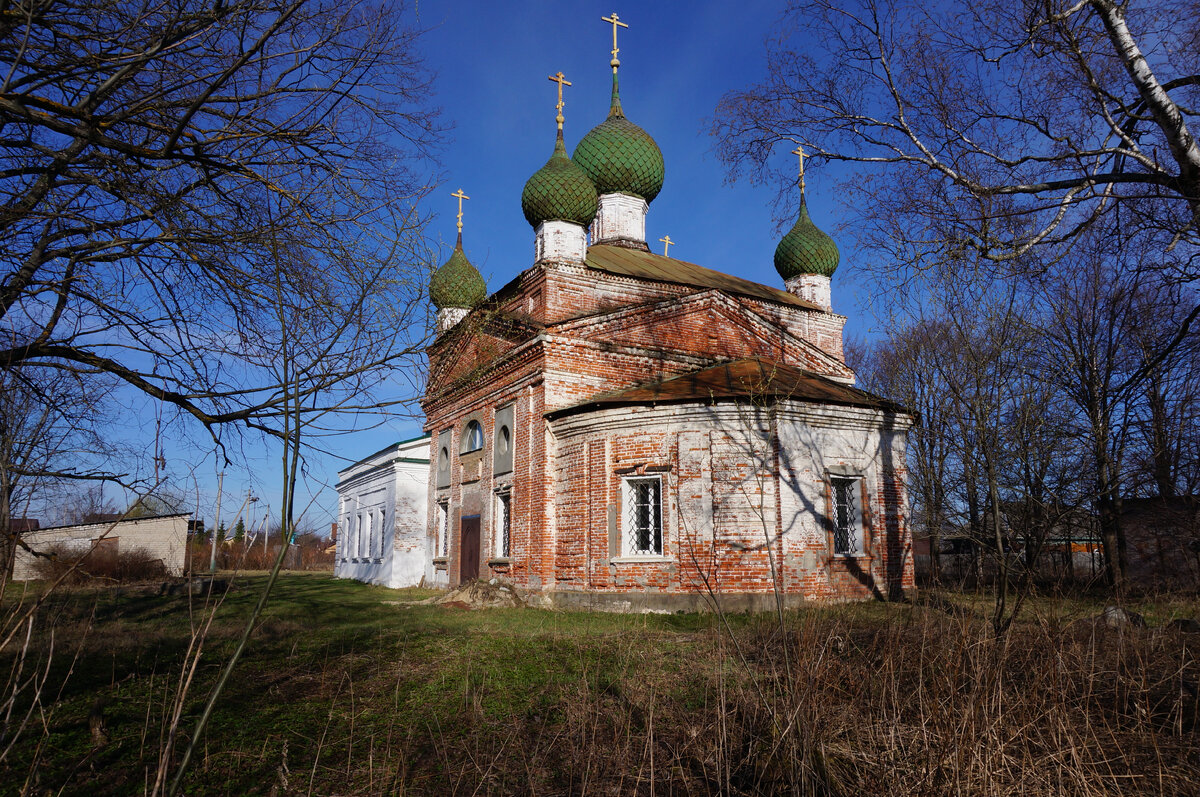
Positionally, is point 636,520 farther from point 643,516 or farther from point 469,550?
point 469,550

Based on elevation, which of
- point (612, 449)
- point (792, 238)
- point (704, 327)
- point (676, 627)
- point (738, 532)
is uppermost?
point (792, 238)

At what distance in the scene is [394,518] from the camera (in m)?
21.4

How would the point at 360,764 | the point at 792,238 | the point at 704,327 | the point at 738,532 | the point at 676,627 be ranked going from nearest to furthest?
the point at 360,764
the point at 676,627
the point at 738,532
the point at 704,327
the point at 792,238

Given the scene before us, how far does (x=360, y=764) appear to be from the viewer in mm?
4465

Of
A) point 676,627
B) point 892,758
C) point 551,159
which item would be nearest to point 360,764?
point 892,758

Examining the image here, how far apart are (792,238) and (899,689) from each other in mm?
17558

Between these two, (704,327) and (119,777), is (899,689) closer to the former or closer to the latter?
(119,777)

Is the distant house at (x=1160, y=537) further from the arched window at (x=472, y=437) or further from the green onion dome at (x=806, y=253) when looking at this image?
the arched window at (x=472, y=437)

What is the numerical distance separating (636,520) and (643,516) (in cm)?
15

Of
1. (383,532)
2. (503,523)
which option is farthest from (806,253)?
(383,532)

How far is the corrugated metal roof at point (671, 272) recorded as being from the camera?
16.7m

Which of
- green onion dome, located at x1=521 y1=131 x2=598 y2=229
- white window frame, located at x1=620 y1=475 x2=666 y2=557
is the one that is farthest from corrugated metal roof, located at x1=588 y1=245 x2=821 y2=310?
white window frame, located at x1=620 y1=475 x2=666 y2=557

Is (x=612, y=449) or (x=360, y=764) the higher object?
(x=612, y=449)

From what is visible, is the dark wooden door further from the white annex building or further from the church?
the white annex building
